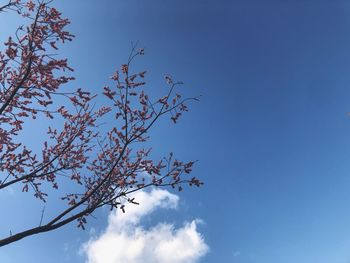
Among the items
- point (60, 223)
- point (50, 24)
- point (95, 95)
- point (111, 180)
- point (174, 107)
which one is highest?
point (50, 24)

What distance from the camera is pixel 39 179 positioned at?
9.02 meters

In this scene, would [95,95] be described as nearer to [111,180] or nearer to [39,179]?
[111,180]

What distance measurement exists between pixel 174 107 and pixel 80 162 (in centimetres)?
323

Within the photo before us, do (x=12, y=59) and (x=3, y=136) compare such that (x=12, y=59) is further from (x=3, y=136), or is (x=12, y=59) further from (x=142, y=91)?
(x=142, y=91)

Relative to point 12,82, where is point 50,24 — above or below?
above

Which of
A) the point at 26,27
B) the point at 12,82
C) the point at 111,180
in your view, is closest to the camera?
the point at 26,27

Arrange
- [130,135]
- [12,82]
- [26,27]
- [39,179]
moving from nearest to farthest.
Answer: [26,27]
[12,82]
[130,135]
[39,179]

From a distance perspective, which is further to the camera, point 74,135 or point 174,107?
point 74,135

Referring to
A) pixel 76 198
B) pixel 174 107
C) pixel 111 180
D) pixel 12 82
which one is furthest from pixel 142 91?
pixel 76 198

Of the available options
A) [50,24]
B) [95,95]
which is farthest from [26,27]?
[95,95]

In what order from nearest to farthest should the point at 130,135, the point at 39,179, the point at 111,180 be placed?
the point at 130,135
the point at 111,180
the point at 39,179

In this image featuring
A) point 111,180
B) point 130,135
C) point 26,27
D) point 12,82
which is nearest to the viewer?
point 26,27

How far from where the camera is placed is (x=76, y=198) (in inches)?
358

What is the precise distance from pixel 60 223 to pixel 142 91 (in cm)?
357
